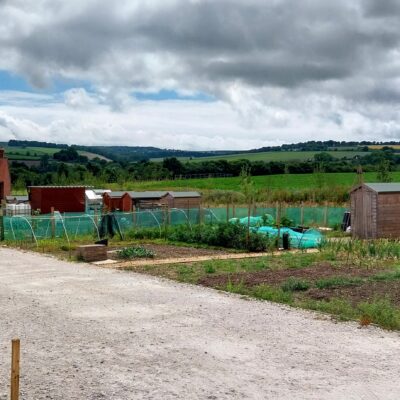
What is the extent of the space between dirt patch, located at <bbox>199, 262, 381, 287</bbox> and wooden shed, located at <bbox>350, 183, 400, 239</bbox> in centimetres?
1344

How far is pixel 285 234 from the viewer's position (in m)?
25.5

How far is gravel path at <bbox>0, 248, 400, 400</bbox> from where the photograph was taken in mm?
7344

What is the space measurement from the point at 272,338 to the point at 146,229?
2109 centimetres

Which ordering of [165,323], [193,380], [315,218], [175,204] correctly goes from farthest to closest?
1. [175,204]
2. [315,218]
3. [165,323]
4. [193,380]

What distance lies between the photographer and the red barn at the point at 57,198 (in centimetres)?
4488

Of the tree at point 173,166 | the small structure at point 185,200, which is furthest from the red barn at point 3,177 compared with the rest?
the tree at point 173,166

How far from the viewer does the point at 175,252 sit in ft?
78.9

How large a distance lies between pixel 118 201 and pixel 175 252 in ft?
70.2

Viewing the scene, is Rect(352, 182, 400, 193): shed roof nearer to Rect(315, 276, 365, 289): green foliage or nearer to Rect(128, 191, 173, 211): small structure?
Rect(128, 191, 173, 211): small structure

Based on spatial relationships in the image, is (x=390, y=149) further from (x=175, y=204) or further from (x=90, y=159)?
(x=175, y=204)

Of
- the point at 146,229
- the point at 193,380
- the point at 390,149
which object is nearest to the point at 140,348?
the point at 193,380

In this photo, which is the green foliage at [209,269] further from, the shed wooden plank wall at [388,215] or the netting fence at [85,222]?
the shed wooden plank wall at [388,215]

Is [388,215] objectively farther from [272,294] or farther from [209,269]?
[272,294]

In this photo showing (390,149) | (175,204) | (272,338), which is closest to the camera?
(272,338)
